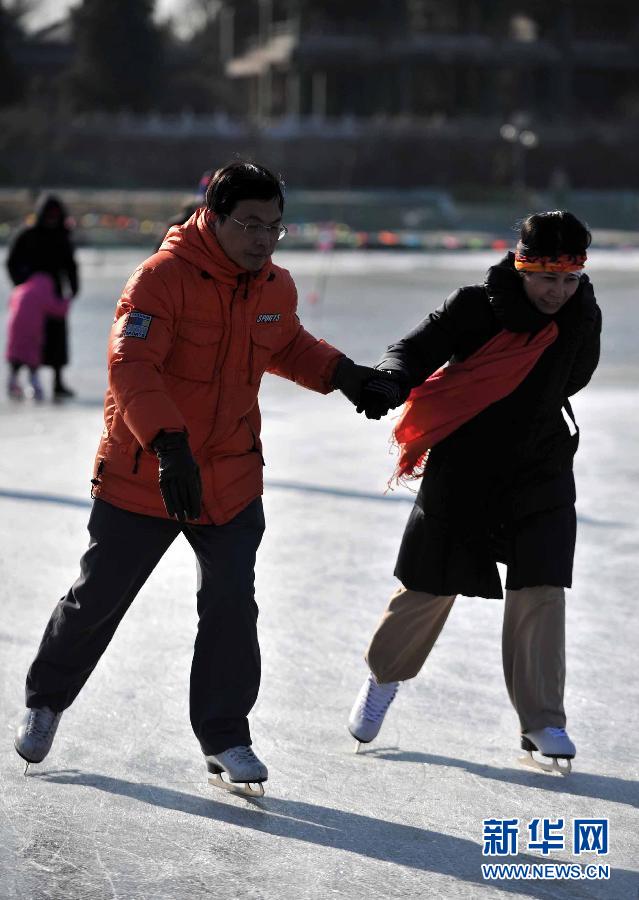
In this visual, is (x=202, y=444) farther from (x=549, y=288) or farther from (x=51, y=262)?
(x=51, y=262)

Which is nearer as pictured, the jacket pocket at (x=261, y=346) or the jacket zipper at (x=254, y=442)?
the jacket pocket at (x=261, y=346)

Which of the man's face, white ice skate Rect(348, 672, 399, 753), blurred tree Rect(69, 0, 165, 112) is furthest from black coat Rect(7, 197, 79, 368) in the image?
blurred tree Rect(69, 0, 165, 112)

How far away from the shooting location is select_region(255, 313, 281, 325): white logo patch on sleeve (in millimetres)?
3473

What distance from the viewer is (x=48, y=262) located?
1058cm

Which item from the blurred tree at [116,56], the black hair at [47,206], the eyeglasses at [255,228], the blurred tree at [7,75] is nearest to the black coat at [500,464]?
the eyeglasses at [255,228]

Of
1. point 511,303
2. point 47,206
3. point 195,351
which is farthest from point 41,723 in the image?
point 47,206

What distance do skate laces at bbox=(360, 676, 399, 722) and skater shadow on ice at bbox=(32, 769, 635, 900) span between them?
438mm

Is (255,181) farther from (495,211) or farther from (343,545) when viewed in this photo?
(495,211)

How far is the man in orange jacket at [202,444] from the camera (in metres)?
3.34

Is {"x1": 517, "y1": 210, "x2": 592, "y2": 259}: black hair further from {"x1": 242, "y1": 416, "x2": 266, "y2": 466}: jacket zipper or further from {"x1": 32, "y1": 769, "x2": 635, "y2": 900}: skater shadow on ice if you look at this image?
{"x1": 32, "y1": 769, "x2": 635, "y2": 900}: skater shadow on ice

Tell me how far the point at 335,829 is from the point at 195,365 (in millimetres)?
1023

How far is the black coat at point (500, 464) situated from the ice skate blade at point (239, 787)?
623 mm

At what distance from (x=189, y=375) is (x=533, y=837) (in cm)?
121

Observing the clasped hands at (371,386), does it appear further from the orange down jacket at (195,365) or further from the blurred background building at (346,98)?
the blurred background building at (346,98)
